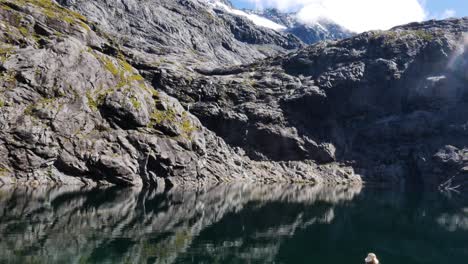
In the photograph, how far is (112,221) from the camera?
55.9 m

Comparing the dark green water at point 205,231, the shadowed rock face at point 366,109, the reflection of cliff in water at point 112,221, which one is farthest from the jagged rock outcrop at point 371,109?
the dark green water at point 205,231

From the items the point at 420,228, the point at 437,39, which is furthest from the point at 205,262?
the point at 437,39

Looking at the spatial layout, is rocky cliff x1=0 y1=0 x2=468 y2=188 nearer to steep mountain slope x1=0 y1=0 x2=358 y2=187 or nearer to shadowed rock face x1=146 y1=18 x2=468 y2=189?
steep mountain slope x1=0 y1=0 x2=358 y2=187

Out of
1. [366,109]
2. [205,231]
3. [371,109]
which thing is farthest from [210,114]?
[205,231]

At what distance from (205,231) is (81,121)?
66607mm

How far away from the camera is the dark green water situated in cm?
4025

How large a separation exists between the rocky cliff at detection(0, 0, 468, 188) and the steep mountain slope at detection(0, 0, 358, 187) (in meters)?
0.32

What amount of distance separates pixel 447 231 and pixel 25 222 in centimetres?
5996

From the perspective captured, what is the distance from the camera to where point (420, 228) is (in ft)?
235

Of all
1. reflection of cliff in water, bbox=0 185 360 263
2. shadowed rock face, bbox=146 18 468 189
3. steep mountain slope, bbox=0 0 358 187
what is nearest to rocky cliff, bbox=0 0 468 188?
steep mountain slope, bbox=0 0 358 187

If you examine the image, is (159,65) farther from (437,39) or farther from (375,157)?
(437,39)

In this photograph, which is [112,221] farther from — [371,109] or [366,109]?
[371,109]

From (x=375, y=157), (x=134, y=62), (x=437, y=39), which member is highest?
(x=437, y=39)

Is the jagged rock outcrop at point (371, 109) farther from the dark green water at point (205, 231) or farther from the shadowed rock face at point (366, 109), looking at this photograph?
the dark green water at point (205, 231)
